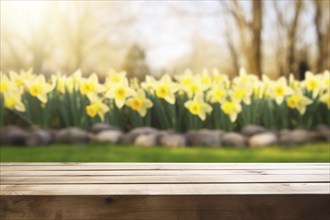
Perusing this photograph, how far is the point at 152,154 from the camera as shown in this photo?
204 centimetres

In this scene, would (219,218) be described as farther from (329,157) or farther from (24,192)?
(329,157)

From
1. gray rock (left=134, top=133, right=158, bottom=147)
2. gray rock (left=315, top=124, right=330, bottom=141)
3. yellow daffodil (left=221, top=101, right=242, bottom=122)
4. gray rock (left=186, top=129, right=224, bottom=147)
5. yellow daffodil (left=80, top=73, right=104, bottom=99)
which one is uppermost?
yellow daffodil (left=80, top=73, right=104, bottom=99)

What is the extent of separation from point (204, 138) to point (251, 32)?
2.18 m

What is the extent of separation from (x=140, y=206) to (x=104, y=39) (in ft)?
15.9

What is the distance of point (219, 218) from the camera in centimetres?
107

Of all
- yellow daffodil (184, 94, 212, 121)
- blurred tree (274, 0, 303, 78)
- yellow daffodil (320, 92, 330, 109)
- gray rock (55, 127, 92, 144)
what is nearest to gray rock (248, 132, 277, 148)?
yellow daffodil (184, 94, 212, 121)

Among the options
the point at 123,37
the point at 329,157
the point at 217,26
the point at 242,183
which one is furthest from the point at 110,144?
the point at 123,37

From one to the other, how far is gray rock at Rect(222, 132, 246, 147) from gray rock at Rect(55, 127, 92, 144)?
0.66 meters

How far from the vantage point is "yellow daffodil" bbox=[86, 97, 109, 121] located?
242 centimetres

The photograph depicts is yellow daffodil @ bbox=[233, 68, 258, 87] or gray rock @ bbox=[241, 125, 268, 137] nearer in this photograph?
gray rock @ bbox=[241, 125, 268, 137]

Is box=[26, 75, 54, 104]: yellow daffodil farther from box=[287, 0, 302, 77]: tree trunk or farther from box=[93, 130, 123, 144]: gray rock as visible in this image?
box=[287, 0, 302, 77]: tree trunk

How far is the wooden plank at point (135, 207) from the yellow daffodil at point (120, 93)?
4.54ft

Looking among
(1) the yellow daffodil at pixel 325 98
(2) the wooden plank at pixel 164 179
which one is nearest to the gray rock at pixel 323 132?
(1) the yellow daffodil at pixel 325 98

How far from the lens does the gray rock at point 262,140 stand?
2338 mm
